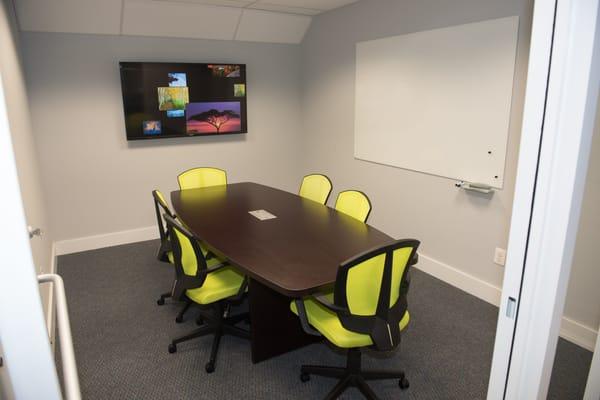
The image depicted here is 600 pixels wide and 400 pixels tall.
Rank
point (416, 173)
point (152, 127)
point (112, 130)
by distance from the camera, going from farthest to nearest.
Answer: point (152, 127) → point (112, 130) → point (416, 173)

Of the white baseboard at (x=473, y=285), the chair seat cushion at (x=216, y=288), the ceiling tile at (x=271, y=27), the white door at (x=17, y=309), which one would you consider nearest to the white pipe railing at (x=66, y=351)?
the white door at (x=17, y=309)

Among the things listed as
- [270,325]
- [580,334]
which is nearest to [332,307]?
[270,325]

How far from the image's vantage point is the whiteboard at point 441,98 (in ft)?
10.2

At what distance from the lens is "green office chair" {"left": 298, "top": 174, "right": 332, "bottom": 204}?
369cm

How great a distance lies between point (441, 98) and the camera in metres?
3.55

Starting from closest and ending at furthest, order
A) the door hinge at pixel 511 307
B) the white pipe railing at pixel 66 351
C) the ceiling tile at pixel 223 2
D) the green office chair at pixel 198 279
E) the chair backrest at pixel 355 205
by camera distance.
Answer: the white pipe railing at pixel 66 351, the door hinge at pixel 511 307, the green office chair at pixel 198 279, the chair backrest at pixel 355 205, the ceiling tile at pixel 223 2

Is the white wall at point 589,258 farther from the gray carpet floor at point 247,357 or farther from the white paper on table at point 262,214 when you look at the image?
the white paper on table at point 262,214

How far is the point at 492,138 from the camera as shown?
10.4ft

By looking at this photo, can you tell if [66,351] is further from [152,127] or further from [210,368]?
[152,127]

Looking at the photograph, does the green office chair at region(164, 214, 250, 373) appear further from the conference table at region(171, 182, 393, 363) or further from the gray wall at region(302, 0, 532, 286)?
the gray wall at region(302, 0, 532, 286)

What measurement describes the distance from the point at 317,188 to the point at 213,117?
78.5 inches

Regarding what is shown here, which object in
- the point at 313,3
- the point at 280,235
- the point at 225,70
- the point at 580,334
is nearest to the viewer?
the point at 580,334

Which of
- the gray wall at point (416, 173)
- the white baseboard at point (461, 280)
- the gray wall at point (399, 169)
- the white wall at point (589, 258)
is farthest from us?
the white baseboard at point (461, 280)

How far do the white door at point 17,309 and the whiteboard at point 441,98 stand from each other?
3215 mm
